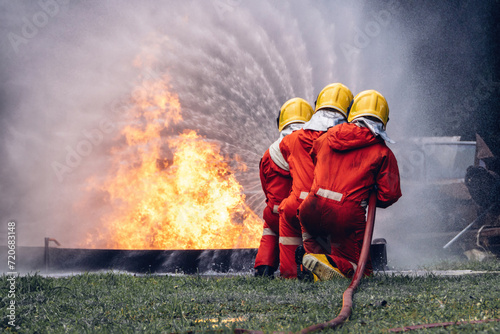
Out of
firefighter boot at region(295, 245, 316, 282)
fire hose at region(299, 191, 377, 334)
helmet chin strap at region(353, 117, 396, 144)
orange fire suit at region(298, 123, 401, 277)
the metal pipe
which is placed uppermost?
helmet chin strap at region(353, 117, 396, 144)

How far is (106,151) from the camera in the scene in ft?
40.0

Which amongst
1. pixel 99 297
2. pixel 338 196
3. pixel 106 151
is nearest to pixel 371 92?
pixel 338 196

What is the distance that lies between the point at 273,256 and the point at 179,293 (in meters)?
1.75

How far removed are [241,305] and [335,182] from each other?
1.76m

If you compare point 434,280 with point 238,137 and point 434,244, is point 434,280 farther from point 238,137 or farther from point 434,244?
point 238,137

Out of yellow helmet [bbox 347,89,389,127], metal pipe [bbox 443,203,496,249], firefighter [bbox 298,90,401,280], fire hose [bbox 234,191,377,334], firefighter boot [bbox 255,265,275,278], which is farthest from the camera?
metal pipe [bbox 443,203,496,249]

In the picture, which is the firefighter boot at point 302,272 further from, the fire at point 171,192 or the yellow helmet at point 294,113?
the fire at point 171,192

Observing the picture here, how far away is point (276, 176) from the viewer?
5.85 metres

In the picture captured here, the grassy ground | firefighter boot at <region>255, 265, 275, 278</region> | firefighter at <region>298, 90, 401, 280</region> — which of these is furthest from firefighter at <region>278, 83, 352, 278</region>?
the grassy ground

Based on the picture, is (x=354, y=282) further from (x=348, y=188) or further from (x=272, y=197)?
(x=272, y=197)

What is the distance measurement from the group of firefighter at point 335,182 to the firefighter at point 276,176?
0.32 metres

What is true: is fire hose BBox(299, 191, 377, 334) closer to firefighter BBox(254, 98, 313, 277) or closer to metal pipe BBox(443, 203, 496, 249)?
firefighter BBox(254, 98, 313, 277)

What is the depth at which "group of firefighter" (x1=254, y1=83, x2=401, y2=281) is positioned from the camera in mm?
4609

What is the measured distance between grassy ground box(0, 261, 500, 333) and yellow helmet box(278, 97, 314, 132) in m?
2.02
